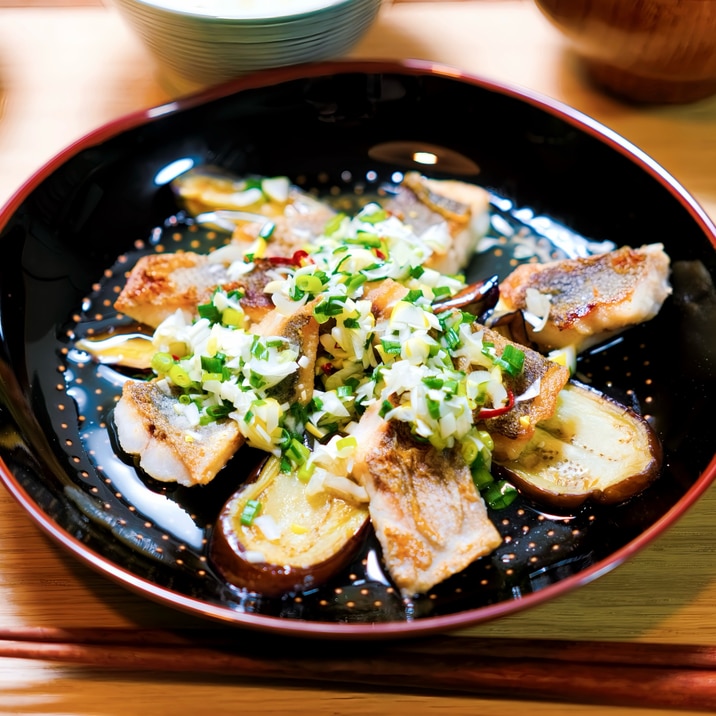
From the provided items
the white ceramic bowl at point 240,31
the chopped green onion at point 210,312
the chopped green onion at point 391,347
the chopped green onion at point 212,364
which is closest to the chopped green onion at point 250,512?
the chopped green onion at point 212,364

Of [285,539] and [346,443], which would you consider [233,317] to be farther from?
[285,539]

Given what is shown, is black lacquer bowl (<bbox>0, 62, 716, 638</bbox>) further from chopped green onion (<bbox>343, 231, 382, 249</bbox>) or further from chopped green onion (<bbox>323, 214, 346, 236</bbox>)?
chopped green onion (<bbox>343, 231, 382, 249</bbox>)

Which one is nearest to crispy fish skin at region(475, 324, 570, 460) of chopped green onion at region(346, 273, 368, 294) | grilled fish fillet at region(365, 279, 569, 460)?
grilled fish fillet at region(365, 279, 569, 460)

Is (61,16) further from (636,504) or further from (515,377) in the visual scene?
(636,504)

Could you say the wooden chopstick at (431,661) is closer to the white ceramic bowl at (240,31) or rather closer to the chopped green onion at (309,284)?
the chopped green onion at (309,284)

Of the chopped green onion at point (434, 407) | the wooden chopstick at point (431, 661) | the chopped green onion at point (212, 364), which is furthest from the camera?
the chopped green onion at point (212, 364)

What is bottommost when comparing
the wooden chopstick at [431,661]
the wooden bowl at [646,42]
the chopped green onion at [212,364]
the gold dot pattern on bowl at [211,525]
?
the wooden chopstick at [431,661]

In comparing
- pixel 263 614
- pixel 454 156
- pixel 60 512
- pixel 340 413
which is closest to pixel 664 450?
pixel 340 413
